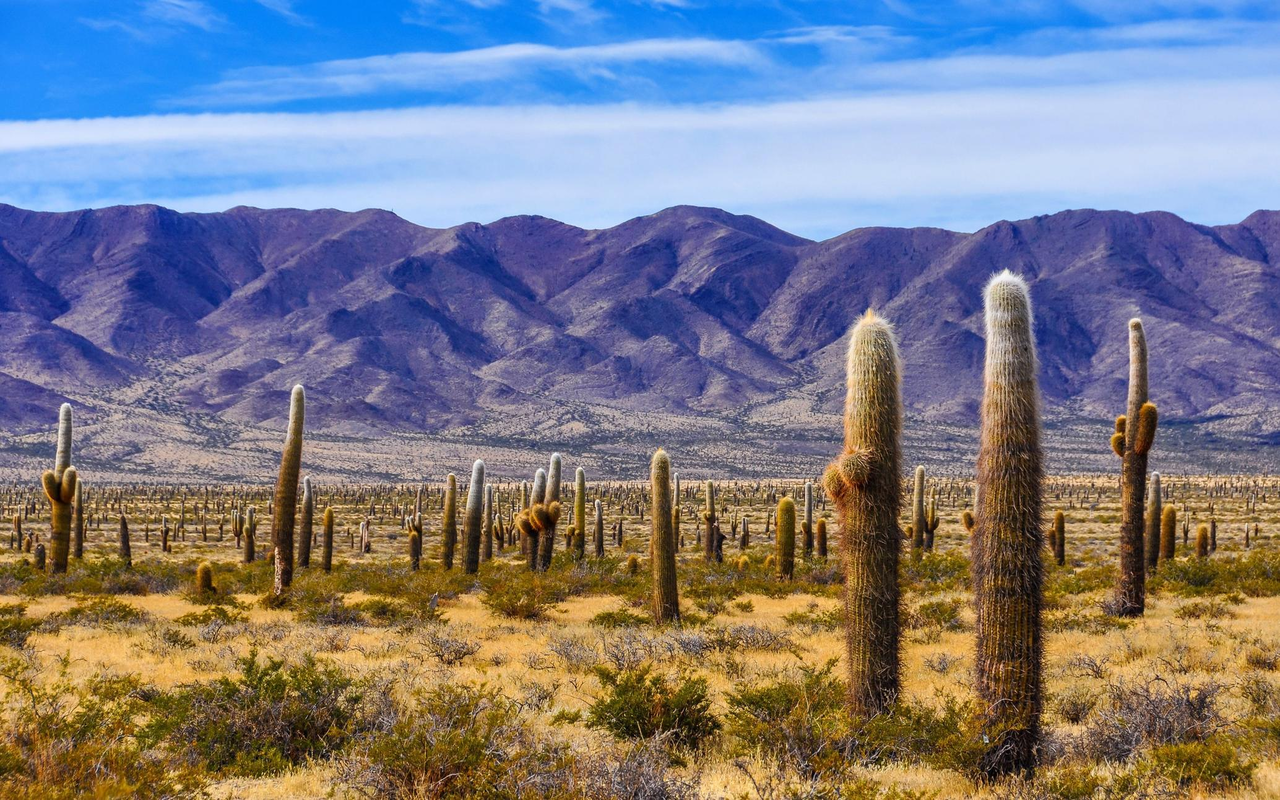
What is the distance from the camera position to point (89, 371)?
165 m

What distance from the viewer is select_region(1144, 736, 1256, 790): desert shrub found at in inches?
275

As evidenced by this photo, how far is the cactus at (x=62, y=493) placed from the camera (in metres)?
19.9

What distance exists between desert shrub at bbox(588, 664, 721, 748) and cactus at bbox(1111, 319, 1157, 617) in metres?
9.69

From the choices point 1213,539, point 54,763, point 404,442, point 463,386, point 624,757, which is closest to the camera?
point 54,763

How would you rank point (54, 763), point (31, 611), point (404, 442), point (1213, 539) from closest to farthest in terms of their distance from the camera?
point (54, 763) < point (31, 611) < point (1213, 539) < point (404, 442)

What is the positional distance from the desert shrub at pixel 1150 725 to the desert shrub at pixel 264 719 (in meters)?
5.82

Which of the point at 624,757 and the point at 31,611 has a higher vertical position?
the point at 624,757

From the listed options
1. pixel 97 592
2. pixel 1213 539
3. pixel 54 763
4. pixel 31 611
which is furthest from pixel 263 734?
pixel 1213 539

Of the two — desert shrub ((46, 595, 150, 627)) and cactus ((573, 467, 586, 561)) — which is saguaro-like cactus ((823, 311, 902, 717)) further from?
cactus ((573, 467, 586, 561))

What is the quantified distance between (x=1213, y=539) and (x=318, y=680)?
105 ft

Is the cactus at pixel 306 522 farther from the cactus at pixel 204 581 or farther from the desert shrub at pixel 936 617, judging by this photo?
the desert shrub at pixel 936 617

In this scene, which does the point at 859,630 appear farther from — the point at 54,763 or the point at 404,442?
the point at 404,442

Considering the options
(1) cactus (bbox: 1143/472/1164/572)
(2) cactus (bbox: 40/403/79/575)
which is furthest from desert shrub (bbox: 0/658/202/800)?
(1) cactus (bbox: 1143/472/1164/572)

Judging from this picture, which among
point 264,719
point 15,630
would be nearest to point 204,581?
point 15,630
